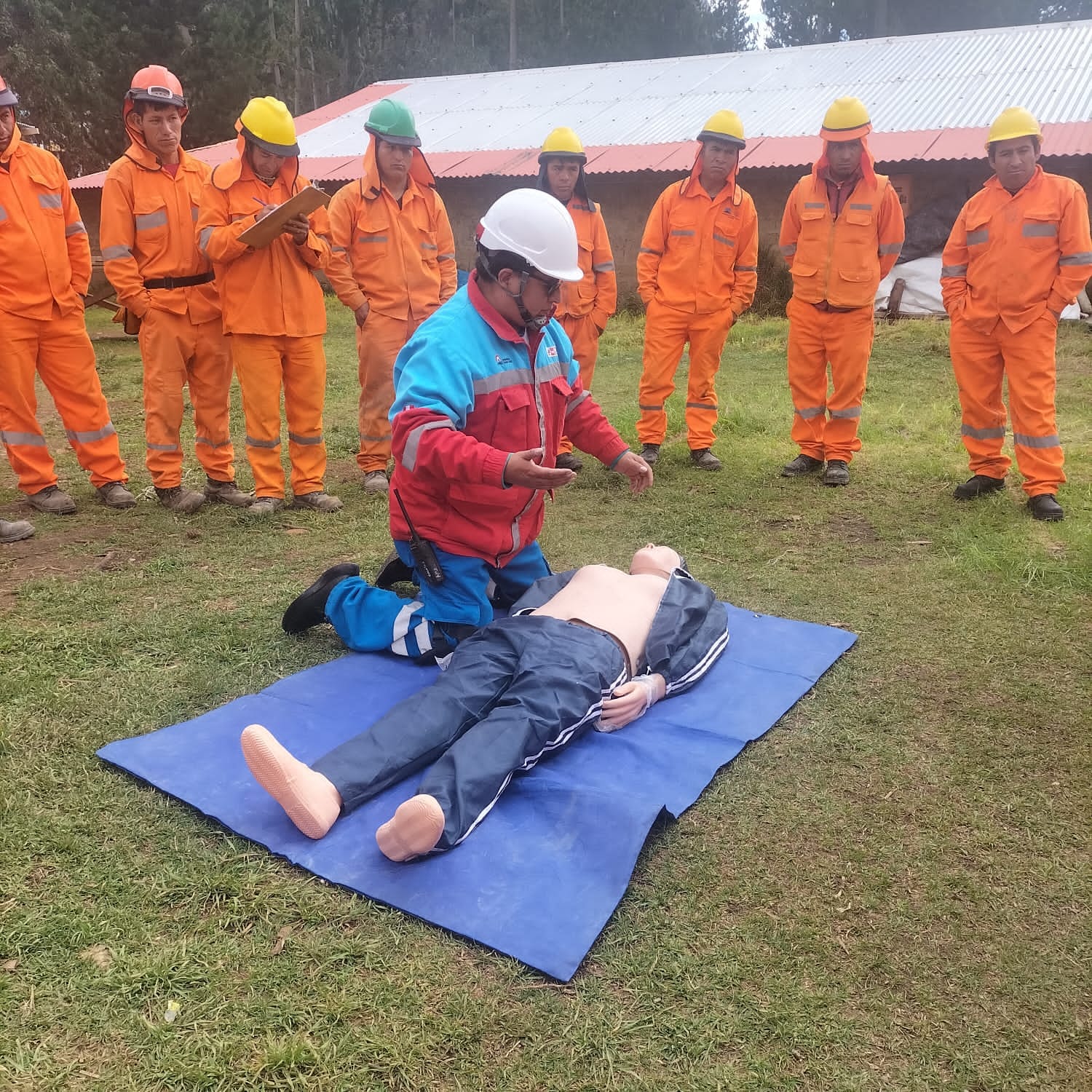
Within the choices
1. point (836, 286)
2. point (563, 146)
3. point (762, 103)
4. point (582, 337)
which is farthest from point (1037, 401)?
point (762, 103)

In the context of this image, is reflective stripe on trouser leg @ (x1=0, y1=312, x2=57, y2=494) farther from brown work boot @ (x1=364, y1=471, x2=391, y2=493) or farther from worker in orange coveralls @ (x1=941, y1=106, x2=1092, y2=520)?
worker in orange coveralls @ (x1=941, y1=106, x2=1092, y2=520)

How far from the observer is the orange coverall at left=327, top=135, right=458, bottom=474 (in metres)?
6.00

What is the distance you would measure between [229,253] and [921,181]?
36.5ft

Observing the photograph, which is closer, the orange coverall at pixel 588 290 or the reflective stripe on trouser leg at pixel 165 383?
the reflective stripe on trouser leg at pixel 165 383

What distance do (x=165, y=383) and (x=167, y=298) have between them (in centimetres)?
50

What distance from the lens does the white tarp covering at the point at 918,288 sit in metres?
12.5

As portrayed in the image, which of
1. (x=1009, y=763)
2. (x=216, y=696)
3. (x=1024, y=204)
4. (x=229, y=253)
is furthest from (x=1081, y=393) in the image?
(x=216, y=696)

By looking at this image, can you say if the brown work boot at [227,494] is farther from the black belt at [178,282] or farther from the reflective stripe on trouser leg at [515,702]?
the reflective stripe on trouser leg at [515,702]

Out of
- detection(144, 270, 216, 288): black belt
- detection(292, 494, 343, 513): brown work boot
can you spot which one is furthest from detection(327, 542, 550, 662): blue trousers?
detection(144, 270, 216, 288): black belt

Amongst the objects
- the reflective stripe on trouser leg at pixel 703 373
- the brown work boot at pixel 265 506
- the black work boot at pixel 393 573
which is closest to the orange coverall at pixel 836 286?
the reflective stripe on trouser leg at pixel 703 373

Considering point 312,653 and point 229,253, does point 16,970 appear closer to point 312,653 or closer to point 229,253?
point 312,653

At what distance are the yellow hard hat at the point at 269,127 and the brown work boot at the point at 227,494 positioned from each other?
6.60 feet

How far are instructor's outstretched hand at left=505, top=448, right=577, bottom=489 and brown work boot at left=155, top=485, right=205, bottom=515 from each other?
11.0 ft

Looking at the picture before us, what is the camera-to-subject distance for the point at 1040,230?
17.7 ft
